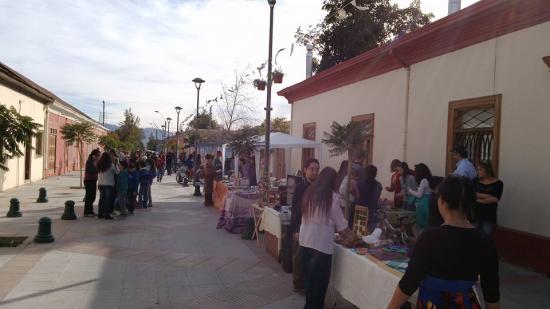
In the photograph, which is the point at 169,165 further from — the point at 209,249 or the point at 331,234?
the point at 331,234

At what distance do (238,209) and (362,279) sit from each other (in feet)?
20.7

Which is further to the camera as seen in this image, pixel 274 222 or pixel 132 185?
pixel 132 185

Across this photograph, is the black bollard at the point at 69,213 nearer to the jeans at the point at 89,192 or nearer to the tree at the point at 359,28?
the jeans at the point at 89,192

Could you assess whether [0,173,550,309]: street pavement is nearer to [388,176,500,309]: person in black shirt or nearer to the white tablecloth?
the white tablecloth

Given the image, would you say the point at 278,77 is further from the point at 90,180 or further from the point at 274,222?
the point at 274,222

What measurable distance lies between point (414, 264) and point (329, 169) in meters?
1.99

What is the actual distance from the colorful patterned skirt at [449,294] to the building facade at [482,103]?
4957 millimetres

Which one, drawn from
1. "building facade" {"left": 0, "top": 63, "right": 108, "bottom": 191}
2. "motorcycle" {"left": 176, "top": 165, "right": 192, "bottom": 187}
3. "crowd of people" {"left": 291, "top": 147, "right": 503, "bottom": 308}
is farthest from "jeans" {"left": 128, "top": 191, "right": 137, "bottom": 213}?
"motorcycle" {"left": 176, "top": 165, "right": 192, "bottom": 187}

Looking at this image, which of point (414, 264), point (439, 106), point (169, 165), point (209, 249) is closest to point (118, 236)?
point (209, 249)

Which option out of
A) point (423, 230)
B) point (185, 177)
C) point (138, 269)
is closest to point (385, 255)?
point (423, 230)

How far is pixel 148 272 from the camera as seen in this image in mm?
6793

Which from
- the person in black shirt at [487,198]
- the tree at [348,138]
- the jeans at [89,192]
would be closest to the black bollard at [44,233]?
the jeans at [89,192]

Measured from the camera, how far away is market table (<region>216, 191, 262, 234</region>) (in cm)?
1022

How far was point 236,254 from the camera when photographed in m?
8.06
